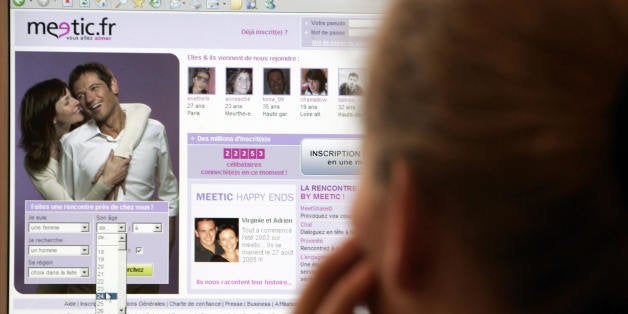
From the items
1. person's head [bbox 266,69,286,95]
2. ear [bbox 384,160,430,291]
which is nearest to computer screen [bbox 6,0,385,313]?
person's head [bbox 266,69,286,95]

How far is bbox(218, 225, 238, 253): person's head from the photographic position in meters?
0.79

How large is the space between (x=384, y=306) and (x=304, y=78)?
1.53 feet

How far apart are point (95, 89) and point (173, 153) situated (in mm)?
101

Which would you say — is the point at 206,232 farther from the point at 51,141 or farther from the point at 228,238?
the point at 51,141

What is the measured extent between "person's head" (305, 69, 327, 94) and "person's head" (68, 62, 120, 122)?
194mm

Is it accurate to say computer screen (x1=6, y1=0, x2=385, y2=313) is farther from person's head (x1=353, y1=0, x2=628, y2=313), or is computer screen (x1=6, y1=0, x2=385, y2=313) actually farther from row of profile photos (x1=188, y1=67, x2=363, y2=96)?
person's head (x1=353, y1=0, x2=628, y2=313)

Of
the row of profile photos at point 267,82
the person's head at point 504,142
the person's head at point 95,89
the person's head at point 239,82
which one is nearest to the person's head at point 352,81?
the row of profile photos at point 267,82

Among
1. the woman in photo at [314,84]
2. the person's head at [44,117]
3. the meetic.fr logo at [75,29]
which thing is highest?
the meetic.fr logo at [75,29]

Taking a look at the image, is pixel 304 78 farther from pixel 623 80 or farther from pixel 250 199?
pixel 623 80

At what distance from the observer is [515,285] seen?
321 mm

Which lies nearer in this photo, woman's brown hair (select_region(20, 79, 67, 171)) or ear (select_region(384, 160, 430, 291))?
ear (select_region(384, 160, 430, 291))

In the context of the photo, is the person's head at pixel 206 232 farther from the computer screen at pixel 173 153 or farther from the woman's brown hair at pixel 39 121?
the woman's brown hair at pixel 39 121

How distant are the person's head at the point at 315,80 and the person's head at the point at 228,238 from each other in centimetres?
16

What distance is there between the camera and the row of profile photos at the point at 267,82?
2.60 feet
